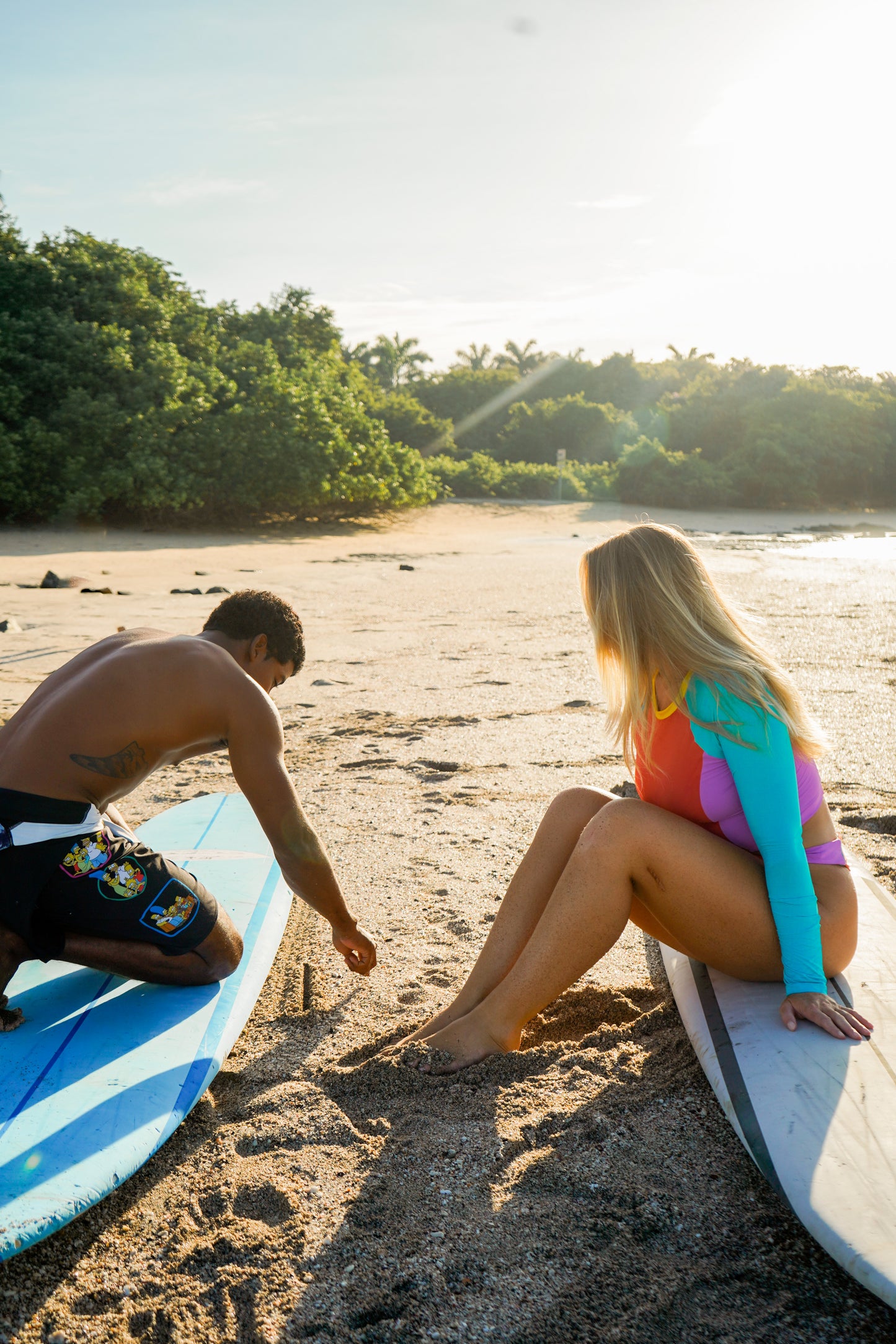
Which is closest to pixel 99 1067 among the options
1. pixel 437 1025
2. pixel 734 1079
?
pixel 437 1025

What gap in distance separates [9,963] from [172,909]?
0.38 meters

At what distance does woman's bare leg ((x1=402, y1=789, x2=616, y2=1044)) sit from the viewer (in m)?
2.33

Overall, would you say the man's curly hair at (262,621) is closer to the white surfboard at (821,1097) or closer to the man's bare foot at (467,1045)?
the man's bare foot at (467,1045)

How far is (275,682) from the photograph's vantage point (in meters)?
2.61

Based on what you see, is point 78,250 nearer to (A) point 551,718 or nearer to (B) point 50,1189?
(A) point 551,718

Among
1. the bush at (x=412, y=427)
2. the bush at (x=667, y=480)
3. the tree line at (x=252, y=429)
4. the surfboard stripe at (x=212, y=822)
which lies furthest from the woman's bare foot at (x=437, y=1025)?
the bush at (x=412, y=427)

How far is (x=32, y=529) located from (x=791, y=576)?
11.4 metres

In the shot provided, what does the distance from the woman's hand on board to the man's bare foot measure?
2.01ft

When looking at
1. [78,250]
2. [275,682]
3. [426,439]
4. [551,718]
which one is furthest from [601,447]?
[275,682]

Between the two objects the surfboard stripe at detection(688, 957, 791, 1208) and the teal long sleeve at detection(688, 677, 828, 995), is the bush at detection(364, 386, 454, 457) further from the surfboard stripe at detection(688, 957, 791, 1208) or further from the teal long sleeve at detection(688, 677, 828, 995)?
the teal long sleeve at detection(688, 677, 828, 995)

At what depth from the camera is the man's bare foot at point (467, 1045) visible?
227 centimetres

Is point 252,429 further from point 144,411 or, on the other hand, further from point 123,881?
A: point 123,881

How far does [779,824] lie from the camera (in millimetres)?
2033

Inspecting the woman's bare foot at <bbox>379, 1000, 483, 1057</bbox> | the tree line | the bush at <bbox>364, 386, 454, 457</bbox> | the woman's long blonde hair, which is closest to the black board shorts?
the woman's bare foot at <bbox>379, 1000, 483, 1057</bbox>
